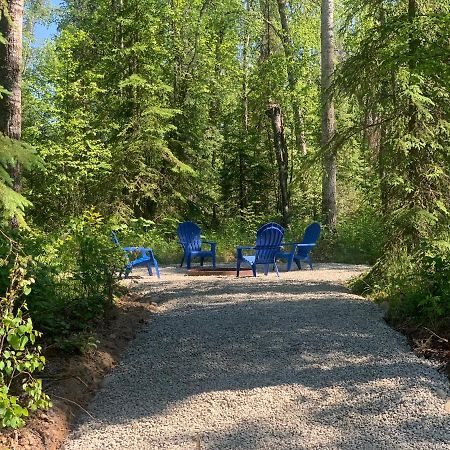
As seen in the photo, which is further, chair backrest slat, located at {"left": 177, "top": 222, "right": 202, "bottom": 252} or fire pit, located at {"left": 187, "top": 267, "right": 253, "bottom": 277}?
chair backrest slat, located at {"left": 177, "top": 222, "right": 202, "bottom": 252}

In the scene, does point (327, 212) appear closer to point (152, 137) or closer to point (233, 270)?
point (233, 270)

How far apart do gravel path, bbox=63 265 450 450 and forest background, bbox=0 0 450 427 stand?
59 cm

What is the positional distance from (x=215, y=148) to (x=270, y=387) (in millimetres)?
15784

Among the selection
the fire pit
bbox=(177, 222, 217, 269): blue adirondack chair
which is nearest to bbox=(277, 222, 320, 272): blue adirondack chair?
the fire pit

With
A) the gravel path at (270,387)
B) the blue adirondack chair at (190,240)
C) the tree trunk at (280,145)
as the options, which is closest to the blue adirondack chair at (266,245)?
the blue adirondack chair at (190,240)

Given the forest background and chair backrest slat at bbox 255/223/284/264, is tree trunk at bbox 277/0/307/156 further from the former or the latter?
chair backrest slat at bbox 255/223/284/264

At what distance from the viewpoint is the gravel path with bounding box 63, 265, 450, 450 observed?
3.34 metres

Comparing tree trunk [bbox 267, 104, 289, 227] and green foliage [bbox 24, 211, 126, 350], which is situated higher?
tree trunk [bbox 267, 104, 289, 227]

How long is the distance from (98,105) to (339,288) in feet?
38.8

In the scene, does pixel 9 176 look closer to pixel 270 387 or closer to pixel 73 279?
pixel 270 387

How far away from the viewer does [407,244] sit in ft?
23.6

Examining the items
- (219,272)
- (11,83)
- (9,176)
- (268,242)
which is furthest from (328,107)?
(9,176)

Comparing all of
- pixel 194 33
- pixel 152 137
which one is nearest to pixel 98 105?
pixel 152 137

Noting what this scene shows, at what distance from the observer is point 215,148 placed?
63.4 ft
